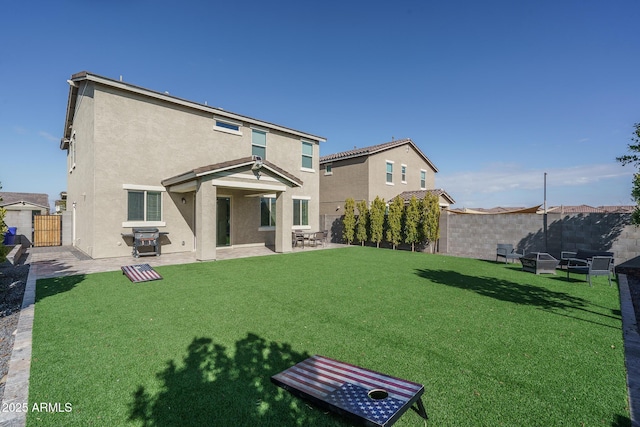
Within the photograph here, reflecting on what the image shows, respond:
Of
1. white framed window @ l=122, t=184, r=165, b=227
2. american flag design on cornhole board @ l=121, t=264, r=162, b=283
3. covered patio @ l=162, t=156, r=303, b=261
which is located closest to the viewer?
american flag design on cornhole board @ l=121, t=264, r=162, b=283

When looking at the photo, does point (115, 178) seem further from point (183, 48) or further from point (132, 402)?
point (132, 402)

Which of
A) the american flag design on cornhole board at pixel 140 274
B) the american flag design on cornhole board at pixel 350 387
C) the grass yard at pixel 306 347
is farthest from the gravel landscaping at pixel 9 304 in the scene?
the american flag design on cornhole board at pixel 350 387

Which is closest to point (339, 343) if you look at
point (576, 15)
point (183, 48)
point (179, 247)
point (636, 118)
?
point (179, 247)

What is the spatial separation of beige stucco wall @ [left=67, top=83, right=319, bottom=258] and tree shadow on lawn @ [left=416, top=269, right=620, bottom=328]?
8873 mm

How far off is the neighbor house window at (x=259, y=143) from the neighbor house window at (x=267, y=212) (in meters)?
2.68

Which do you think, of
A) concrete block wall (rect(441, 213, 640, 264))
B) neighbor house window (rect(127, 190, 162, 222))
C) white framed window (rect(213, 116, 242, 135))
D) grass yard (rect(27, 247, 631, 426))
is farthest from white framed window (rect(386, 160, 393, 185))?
neighbor house window (rect(127, 190, 162, 222))

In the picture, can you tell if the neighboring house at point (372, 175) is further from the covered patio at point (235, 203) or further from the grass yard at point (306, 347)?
the grass yard at point (306, 347)

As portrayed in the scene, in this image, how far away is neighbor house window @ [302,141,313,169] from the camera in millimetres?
20344

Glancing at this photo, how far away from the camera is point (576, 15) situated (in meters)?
10.9

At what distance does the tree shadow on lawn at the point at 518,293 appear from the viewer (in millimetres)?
6809

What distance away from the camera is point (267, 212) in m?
18.2

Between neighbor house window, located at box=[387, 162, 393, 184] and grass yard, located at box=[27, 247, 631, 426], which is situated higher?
neighbor house window, located at box=[387, 162, 393, 184]

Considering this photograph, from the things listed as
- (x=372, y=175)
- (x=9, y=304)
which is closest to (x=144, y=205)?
(x=9, y=304)

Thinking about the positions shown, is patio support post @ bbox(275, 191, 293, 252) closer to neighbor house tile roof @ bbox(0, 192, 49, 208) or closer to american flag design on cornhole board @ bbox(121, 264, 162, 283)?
american flag design on cornhole board @ bbox(121, 264, 162, 283)
